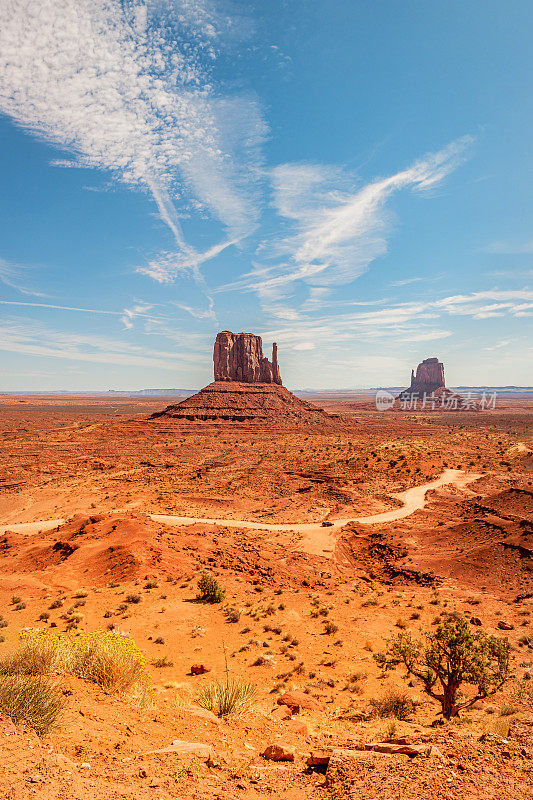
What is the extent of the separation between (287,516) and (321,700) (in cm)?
2458

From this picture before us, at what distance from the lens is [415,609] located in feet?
54.2

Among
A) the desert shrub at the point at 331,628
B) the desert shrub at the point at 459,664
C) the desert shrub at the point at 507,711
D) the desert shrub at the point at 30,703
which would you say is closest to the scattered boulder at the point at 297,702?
the desert shrub at the point at 459,664

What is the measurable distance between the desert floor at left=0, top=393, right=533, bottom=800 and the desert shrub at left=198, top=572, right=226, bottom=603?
2.08 feet

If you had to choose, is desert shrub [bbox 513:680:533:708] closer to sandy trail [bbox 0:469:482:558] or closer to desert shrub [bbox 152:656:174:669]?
desert shrub [bbox 152:656:174:669]

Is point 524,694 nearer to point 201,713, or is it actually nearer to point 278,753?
point 278,753

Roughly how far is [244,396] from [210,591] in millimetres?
89352

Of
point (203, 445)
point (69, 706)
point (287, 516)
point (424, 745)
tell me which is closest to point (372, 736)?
point (424, 745)

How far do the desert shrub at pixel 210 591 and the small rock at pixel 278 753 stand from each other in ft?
35.7

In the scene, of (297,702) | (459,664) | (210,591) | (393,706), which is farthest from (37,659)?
(210,591)

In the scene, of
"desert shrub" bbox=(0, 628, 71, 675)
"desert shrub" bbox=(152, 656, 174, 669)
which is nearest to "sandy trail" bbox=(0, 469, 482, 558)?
"desert shrub" bbox=(152, 656, 174, 669)

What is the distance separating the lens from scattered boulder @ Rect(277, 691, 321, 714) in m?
8.77

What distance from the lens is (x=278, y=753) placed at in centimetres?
592

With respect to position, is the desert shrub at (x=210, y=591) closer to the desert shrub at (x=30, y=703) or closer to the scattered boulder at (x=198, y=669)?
the scattered boulder at (x=198, y=669)

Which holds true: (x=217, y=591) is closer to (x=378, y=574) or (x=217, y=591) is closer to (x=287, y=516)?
(x=378, y=574)
